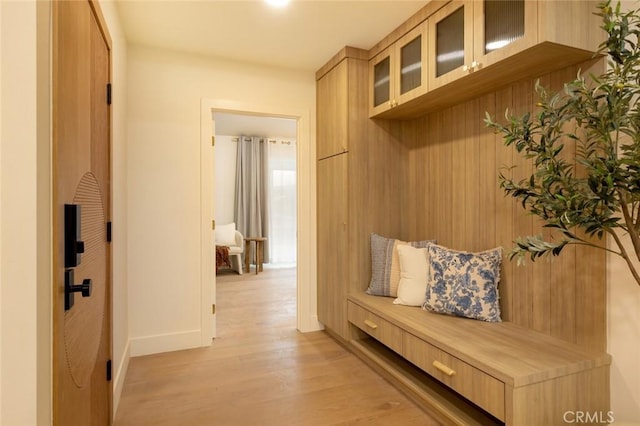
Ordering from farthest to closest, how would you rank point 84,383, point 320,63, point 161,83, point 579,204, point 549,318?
point 320,63, point 161,83, point 549,318, point 84,383, point 579,204

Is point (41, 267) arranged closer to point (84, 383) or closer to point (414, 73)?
point (84, 383)

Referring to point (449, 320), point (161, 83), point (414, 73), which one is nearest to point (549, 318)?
point (449, 320)

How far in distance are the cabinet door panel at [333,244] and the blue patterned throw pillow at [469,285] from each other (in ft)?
2.93

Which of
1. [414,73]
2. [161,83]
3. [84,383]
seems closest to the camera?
[84,383]

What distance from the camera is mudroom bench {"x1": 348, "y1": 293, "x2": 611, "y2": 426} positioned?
1515mm

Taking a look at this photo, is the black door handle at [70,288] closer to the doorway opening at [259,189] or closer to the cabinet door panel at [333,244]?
the cabinet door panel at [333,244]

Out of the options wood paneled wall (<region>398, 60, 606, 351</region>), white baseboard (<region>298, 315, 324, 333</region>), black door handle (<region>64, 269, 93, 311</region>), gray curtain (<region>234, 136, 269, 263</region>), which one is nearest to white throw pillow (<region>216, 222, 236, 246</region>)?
gray curtain (<region>234, 136, 269, 263</region>)

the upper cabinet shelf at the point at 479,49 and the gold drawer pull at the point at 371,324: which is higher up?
the upper cabinet shelf at the point at 479,49

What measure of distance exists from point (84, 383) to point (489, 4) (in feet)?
8.71

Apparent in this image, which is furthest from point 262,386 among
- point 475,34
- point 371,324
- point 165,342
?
point 475,34

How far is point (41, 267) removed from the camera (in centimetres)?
93

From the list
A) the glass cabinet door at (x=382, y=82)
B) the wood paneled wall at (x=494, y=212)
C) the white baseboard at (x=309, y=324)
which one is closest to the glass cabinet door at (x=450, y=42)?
the wood paneled wall at (x=494, y=212)

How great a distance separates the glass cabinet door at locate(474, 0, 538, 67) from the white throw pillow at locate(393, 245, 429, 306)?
4.36ft

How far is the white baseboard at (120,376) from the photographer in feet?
6.83
